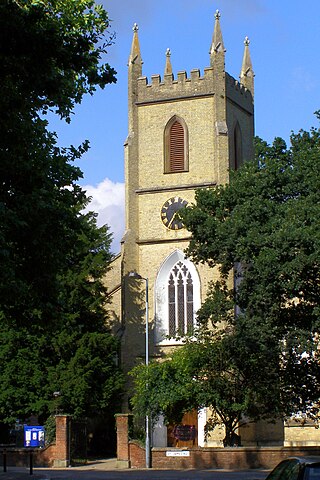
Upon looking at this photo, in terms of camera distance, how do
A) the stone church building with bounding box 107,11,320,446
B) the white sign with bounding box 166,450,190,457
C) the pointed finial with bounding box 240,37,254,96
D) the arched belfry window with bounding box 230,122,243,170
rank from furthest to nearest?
1. the pointed finial with bounding box 240,37,254,96
2. the arched belfry window with bounding box 230,122,243,170
3. the stone church building with bounding box 107,11,320,446
4. the white sign with bounding box 166,450,190,457

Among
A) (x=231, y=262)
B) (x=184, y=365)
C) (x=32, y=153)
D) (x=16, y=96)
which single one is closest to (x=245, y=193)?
(x=231, y=262)

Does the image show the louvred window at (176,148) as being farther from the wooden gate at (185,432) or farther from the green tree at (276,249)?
the wooden gate at (185,432)

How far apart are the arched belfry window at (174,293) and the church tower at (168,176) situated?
0.16 ft

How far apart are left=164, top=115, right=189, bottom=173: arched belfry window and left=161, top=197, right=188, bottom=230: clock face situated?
1.61 meters

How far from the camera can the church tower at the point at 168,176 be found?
46406 mm

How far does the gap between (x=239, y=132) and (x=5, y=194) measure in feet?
101

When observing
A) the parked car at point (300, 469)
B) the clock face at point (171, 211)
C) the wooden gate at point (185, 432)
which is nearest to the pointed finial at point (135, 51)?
the clock face at point (171, 211)

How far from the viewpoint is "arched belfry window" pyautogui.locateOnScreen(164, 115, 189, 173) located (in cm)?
4772

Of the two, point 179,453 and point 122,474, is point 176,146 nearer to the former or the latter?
A: point 179,453

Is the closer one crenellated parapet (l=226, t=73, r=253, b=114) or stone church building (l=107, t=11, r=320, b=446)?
stone church building (l=107, t=11, r=320, b=446)

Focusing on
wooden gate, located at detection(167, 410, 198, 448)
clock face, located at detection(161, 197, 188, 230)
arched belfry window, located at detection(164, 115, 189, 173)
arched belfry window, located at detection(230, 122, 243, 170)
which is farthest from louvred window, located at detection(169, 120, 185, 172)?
wooden gate, located at detection(167, 410, 198, 448)

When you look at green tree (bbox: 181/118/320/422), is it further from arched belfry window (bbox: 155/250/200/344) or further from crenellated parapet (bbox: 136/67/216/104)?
crenellated parapet (bbox: 136/67/216/104)

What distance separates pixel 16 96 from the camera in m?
18.7

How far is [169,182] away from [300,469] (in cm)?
3597
